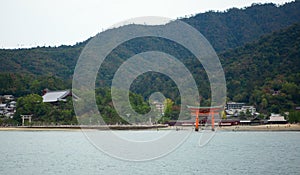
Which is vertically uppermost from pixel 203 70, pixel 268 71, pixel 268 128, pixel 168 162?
pixel 203 70

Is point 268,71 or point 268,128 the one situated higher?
point 268,71

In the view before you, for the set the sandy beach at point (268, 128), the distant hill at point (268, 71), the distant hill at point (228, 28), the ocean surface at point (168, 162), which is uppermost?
the distant hill at point (228, 28)

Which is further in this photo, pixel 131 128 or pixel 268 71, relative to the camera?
pixel 268 71

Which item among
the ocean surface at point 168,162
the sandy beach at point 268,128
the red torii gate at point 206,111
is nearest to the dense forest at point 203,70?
the sandy beach at point 268,128

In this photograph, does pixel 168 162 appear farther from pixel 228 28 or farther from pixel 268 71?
pixel 228 28

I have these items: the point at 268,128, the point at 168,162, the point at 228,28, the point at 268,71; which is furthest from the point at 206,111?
the point at 228,28

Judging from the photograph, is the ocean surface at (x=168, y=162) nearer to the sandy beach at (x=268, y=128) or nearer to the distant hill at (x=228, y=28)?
the sandy beach at (x=268, y=128)

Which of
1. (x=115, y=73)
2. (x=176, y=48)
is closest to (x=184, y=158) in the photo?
(x=115, y=73)

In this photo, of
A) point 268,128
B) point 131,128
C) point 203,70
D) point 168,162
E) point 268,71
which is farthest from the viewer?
point 203,70

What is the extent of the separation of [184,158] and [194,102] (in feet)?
194

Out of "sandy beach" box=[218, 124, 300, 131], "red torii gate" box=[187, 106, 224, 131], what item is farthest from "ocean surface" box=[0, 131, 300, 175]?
"red torii gate" box=[187, 106, 224, 131]

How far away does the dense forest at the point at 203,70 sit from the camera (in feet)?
270

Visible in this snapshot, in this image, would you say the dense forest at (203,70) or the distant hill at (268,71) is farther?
the dense forest at (203,70)

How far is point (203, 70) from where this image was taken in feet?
350
